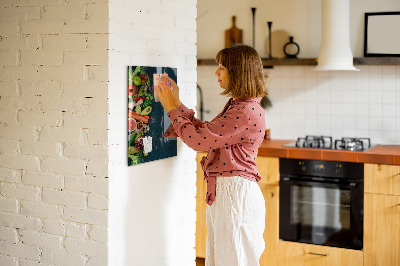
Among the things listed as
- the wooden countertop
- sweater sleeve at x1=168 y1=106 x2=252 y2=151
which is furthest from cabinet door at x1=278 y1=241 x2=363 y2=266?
sweater sleeve at x1=168 y1=106 x2=252 y2=151

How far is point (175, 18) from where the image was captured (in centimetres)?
290

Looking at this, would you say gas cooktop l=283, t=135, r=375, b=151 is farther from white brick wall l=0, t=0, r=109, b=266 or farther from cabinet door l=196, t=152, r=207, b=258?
white brick wall l=0, t=0, r=109, b=266

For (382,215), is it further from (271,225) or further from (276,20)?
(276,20)

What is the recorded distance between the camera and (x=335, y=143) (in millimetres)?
4168

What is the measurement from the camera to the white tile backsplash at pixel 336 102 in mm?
4422

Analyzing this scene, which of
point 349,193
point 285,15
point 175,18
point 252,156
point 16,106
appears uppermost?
point 285,15

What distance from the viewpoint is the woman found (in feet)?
8.42

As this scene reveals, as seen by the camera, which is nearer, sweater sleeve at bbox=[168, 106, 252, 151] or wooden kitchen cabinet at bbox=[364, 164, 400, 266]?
sweater sleeve at bbox=[168, 106, 252, 151]

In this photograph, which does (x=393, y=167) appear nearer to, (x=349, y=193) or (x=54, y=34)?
(x=349, y=193)

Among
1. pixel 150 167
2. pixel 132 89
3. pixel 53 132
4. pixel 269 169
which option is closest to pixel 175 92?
pixel 132 89

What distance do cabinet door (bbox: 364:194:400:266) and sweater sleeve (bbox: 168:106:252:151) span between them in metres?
1.64

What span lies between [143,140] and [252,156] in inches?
20.6

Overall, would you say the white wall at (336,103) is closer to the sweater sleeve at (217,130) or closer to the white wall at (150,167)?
the white wall at (150,167)

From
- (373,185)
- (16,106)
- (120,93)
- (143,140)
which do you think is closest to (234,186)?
(143,140)
